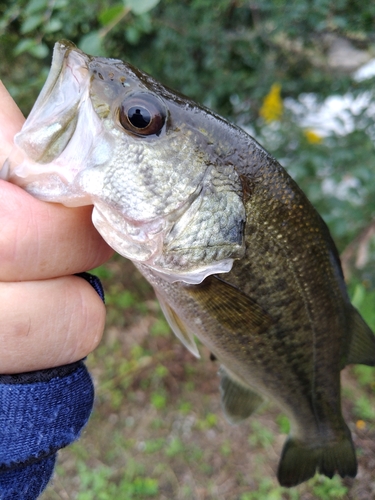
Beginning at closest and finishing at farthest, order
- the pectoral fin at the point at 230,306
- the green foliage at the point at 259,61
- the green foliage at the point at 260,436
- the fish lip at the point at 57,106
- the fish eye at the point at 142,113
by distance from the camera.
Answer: the fish lip at the point at 57,106
the fish eye at the point at 142,113
the pectoral fin at the point at 230,306
the green foliage at the point at 259,61
the green foliage at the point at 260,436

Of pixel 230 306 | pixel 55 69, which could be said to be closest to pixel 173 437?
pixel 230 306

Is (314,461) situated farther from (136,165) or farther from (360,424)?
(136,165)

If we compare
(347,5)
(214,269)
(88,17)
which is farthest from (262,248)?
(88,17)

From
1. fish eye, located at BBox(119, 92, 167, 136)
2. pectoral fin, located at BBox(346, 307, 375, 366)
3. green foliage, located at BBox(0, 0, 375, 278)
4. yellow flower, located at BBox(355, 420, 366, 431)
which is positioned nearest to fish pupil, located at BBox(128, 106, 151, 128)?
fish eye, located at BBox(119, 92, 167, 136)

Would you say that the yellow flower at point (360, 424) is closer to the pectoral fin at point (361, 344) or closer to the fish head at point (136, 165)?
the pectoral fin at point (361, 344)

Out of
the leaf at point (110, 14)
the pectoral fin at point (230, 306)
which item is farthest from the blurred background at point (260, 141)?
the pectoral fin at point (230, 306)

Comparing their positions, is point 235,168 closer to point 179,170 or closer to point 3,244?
point 179,170
